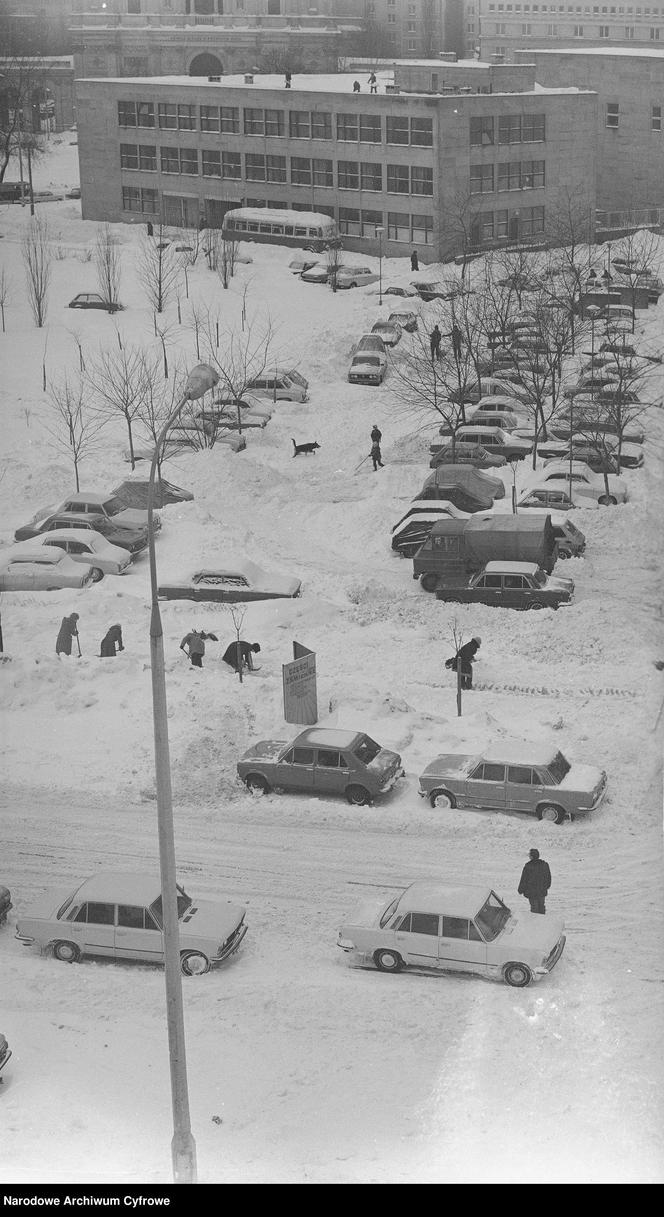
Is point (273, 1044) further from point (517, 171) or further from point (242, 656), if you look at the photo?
point (517, 171)

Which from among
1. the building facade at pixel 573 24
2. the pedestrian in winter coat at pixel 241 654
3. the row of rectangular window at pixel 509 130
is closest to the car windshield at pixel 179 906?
the pedestrian in winter coat at pixel 241 654

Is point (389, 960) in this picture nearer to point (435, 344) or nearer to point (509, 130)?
point (435, 344)

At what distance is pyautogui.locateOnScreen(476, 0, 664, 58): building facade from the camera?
62.1 ft

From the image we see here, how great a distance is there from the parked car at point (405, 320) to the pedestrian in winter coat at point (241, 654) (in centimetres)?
1529

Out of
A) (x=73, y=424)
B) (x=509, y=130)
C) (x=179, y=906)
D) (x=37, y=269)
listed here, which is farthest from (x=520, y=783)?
(x=509, y=130)

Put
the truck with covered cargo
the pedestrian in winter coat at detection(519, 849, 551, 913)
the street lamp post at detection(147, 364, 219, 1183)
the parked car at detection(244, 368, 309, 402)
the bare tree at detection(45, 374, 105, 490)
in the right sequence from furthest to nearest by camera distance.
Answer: the parked car at detection(244, 368, 309, 402)
the bare tree at detection(45, 374, 105, 490)
the truck with covered cargo
the pedestrian in winter coat at detection(519, 849, 551, 913)
the street lamp post at detection(147, 364, 219, 1183)

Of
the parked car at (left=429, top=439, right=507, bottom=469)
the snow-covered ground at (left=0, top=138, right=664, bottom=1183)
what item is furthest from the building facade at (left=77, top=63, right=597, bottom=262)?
the snow-covered ground at (left=0, top=138, right=664, bottom=1183)

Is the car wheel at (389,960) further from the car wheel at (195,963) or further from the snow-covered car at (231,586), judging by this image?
the snow-covered car at (231,586)

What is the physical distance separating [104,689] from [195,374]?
1141cm

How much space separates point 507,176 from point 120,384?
15.3 metres

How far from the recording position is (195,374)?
966 inches

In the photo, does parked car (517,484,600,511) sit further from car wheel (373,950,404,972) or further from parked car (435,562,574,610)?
car wheel (373,950,404,972)

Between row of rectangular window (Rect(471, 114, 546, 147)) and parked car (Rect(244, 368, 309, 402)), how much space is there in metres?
12.4

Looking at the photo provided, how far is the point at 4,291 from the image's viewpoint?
29.4 meters
